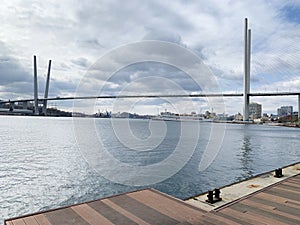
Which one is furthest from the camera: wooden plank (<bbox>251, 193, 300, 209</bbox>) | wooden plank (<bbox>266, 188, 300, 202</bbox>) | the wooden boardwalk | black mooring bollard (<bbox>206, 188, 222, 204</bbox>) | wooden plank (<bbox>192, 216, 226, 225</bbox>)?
black mooring bollard (<bbox>206, 188, 222, 204</bbox>)

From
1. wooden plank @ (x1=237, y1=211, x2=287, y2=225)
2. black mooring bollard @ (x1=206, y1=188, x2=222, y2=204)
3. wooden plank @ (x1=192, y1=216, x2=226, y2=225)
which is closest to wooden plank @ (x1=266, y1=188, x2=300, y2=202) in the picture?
black mooring bollard @ (x1=206, y1=188, x2=222, y2=204)

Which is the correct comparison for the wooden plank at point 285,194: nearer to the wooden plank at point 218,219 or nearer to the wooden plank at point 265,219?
the wooden plank at point 265,219

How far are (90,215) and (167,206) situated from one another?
1.52 m

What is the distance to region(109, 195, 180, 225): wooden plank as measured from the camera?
Answer: 425 cm

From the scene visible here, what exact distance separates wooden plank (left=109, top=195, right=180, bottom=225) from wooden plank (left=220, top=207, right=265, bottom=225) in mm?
986

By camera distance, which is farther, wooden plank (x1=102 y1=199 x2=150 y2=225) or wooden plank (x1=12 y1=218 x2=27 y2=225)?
wooden plank (x1=102 y1=199 x2=150 y2=225)

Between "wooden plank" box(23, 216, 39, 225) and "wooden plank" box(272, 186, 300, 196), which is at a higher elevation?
"wooden plank" box(272, 186, 300, 196)

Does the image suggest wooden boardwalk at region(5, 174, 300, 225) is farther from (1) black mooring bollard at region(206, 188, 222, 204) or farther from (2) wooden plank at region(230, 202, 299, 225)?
(1) black mooring bollard at region(206, 188, 222, 204)

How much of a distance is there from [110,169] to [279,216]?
979 cm

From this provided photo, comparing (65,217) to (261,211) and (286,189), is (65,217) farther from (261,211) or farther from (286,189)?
(286,189)

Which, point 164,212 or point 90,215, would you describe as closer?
point 90,215

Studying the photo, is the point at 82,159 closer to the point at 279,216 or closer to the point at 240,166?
the point at 240,166

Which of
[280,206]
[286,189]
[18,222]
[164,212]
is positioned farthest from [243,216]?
[18,222]

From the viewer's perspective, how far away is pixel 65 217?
14.2 feet
